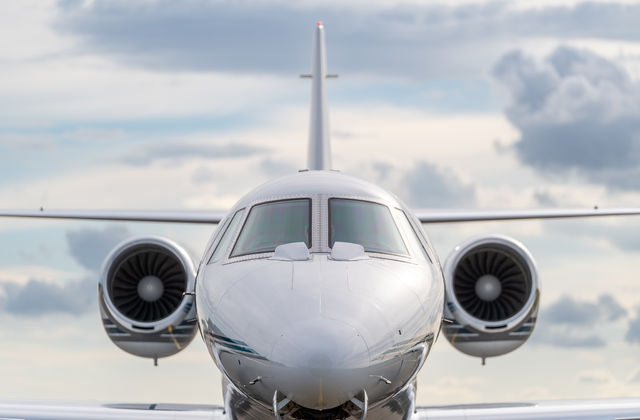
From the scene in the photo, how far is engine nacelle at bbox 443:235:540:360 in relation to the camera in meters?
16.9

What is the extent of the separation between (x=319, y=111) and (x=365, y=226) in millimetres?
12085

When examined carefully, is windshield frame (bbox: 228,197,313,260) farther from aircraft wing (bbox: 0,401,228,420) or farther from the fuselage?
aircraft wing (bbox: 0,401,228,420)

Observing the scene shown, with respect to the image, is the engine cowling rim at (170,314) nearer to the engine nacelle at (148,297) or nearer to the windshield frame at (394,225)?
the engine nacelle at (148,297)

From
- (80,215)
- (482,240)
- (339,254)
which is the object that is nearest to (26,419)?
(80,215)

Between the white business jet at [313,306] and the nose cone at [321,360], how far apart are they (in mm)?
13

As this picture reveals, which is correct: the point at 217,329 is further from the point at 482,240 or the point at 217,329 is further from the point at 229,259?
the point at 482,240

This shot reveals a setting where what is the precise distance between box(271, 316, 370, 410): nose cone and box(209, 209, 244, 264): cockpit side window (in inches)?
101

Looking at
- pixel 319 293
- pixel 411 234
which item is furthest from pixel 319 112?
pixel 319 293

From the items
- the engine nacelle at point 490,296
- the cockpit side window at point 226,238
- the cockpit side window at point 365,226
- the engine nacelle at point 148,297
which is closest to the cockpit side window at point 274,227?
the cockpit side window at point 226,238

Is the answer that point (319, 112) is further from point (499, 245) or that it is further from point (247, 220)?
point (247, 220)

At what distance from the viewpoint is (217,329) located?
10.5 m

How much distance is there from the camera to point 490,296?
58.0ft

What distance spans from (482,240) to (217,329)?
7398 millimetres

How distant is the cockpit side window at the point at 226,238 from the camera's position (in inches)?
456
